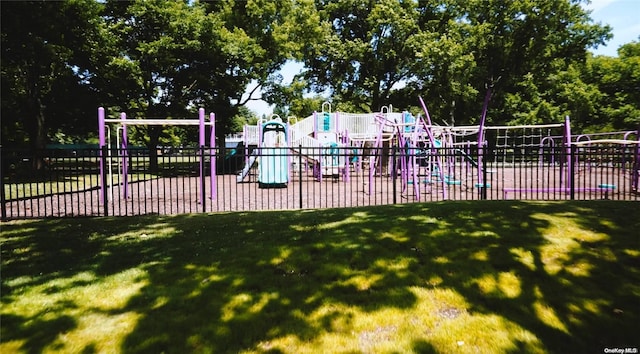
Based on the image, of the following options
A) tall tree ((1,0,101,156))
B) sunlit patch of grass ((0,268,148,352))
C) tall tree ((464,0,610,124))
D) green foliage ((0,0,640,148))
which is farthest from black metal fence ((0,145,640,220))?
tall tree ((464,0,610,124))

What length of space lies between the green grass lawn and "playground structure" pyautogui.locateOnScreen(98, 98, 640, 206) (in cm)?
334

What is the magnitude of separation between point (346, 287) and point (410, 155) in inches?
221

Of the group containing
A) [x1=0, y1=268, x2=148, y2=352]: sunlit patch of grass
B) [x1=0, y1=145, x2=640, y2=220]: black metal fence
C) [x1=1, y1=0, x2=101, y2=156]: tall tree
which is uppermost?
[x1=1, y1=0, x2=101, y2=156]: tall tree

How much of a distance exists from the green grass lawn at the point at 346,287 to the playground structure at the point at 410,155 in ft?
11.0

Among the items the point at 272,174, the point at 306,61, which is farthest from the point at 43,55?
the point at 306,61

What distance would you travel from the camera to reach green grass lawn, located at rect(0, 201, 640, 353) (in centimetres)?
348

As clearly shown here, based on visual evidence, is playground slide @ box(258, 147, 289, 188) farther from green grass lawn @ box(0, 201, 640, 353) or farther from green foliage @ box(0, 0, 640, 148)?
green foliage @ box(0, 0, 640, 148)

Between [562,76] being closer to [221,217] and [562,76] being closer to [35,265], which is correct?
[221,217]

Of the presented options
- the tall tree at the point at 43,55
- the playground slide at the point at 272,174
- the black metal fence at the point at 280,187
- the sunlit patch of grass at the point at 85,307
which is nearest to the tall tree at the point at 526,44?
the black metal fence at the point at 280,187

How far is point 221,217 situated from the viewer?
832 cm

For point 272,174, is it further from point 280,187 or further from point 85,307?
point 85,307

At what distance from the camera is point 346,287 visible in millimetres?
4312

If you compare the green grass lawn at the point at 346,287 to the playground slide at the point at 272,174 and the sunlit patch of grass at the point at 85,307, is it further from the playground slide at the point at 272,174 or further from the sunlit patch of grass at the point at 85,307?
the playground slide at the point at 272,174

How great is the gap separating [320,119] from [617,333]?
797 inches
